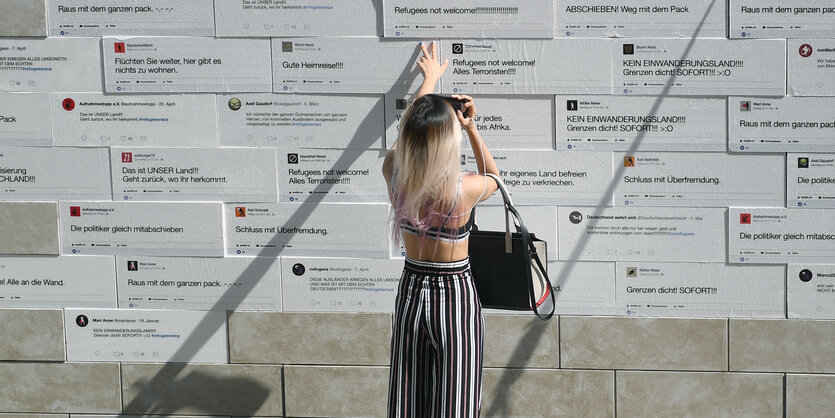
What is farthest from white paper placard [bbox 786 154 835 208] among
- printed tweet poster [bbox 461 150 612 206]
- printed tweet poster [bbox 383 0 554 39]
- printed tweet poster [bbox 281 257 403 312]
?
printed tweet poster [bbox 281 257 403 312]

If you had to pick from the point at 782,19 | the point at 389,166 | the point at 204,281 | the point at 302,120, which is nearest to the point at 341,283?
the point at 204,281

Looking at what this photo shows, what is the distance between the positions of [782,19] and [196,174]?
3040 millimetres

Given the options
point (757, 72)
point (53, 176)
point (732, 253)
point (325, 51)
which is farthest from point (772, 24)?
point (53, 176)

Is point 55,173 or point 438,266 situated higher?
point 55,173

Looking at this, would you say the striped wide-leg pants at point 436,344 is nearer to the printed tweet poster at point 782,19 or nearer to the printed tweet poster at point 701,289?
the printed tweet poster at point 701,289

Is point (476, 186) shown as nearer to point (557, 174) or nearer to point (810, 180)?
point (557, 174)

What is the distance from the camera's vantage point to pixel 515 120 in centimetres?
458

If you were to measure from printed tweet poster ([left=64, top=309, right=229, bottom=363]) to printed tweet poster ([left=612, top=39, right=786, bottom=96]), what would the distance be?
2.45 m

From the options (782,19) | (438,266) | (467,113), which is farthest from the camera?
(782,19)

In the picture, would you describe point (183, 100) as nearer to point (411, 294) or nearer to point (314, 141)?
point (314, 141)

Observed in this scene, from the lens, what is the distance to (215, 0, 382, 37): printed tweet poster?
4.58m

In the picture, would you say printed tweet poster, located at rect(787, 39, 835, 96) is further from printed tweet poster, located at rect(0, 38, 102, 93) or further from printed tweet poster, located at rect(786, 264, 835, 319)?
printed tweet poster, located at rect(0, 38, 102, 93)

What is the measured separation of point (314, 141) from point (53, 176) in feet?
4.63

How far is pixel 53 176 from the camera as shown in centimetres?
480
